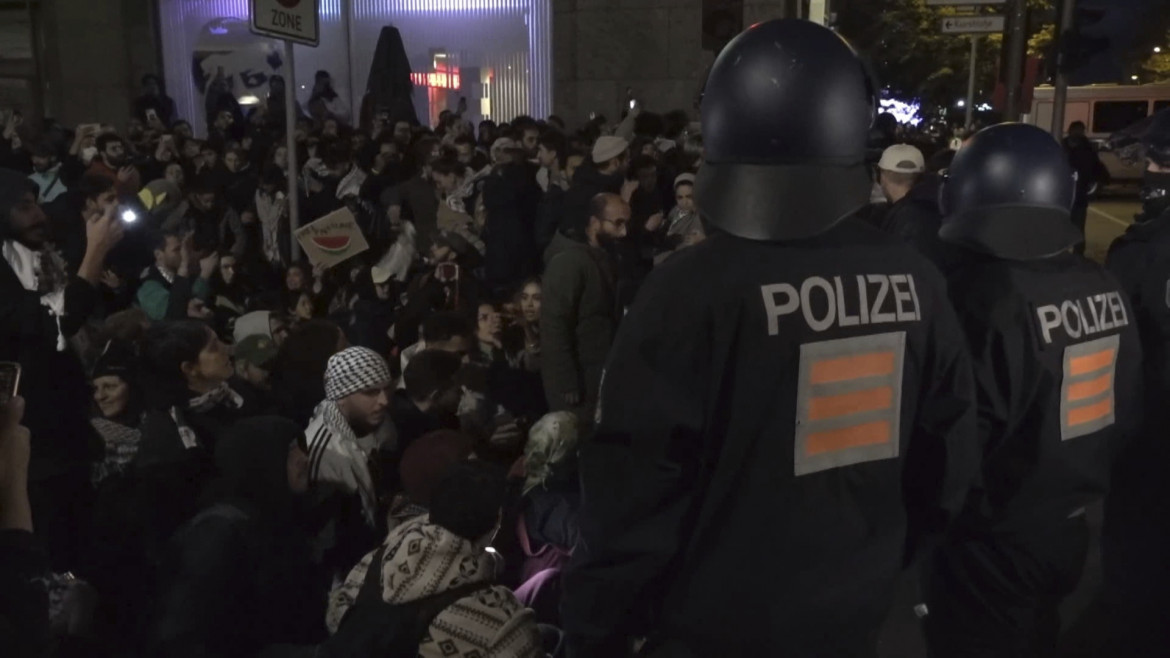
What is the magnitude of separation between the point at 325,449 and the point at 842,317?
258cm

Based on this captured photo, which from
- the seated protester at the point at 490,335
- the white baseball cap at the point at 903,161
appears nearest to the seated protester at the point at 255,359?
the seated protester at the point at 490,335

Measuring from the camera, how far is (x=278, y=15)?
6309mm

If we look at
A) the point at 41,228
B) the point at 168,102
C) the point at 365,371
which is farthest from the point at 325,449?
the point at 168,102

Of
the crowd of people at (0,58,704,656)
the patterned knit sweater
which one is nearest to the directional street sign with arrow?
the crowd of people at (0,58,704,656)

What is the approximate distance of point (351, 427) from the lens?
434 cm

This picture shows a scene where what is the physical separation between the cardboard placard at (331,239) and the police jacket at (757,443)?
5028mm

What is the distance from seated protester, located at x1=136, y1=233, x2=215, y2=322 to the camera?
6.66 meters

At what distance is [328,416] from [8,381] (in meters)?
1.82

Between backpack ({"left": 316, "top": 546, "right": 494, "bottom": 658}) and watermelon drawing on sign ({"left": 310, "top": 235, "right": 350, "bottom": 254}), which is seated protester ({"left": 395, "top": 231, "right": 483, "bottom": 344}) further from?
backpack ({"left": 316, "top": 546, "right": 494, "bottom": 658})

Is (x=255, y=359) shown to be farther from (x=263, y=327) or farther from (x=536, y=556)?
(x=536, y=556)

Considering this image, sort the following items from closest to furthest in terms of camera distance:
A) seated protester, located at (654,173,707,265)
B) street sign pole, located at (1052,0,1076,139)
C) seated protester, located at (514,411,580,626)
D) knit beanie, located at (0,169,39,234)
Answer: seated protester, located at (514,411,580,626)
knit beanie, located at (0,169,39,234)
seated protester, located at (654,173,707,265)
street sign pole, located at (1052,0,1076,139)

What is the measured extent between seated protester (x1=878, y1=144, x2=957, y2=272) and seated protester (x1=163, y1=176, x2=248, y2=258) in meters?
5.48

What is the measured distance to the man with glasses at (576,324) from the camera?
18.4 ft

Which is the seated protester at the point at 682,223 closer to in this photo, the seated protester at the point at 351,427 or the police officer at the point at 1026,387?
the seated protester at the point at 351,427
